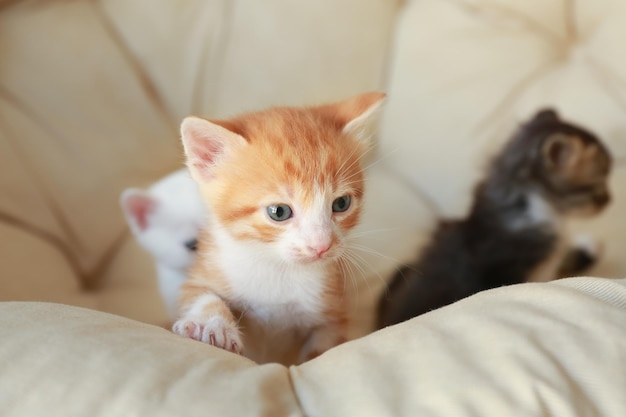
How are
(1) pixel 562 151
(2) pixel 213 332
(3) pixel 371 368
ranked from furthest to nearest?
1. (1) pixel 562 151
2. (2) pixel 213 332
3. (3) pixel 371 368

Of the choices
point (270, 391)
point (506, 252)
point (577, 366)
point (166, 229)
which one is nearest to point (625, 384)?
point (577, 366)

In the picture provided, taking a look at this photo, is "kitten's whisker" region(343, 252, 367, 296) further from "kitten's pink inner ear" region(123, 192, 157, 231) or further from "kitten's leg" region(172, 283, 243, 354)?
"kitten's pink inner ear" region(123, 192, 157, 231)

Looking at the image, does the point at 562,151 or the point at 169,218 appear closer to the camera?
the point at 169,218

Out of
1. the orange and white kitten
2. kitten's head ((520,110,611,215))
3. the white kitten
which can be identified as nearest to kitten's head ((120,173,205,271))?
the white kitten

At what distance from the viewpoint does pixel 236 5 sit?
5.07 ft

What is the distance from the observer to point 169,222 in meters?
1.23

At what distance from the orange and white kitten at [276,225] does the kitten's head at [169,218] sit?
0.63 feet

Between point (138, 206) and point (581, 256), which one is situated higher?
point (138, 206)

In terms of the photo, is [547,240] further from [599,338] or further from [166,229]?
[166,229]

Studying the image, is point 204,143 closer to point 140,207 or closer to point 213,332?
point 213,332

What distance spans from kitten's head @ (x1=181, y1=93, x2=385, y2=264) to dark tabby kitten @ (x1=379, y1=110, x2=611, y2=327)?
472mm

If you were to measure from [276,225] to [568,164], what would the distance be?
794mm

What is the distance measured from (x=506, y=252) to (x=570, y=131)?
293 mm

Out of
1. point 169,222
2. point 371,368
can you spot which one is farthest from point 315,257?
point 169,222
